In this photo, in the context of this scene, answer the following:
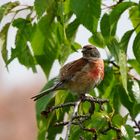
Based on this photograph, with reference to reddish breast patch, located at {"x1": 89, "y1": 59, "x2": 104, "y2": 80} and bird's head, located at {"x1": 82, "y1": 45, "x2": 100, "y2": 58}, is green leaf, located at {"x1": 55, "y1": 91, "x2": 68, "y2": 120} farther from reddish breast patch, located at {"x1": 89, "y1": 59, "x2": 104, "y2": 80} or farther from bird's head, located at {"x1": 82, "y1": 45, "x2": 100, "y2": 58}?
bird's head, located at {"x1": 82, "y1": 45, "x2": 100, "y2": 58}

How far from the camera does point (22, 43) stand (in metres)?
3.49

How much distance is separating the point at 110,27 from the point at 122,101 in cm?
41

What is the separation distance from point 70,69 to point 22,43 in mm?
252

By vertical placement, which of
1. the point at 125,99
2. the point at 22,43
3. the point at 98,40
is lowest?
the point at 125,99

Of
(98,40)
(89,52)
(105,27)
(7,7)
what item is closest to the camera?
(105,27)

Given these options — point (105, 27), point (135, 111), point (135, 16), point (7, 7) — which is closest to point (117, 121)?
point (135, 111)

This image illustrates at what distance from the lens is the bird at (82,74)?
11.7 feet

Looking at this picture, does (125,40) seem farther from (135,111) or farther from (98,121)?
(98,121)

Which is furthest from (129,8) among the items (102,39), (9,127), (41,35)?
(9,127)

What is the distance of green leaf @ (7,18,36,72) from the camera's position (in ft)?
11.5

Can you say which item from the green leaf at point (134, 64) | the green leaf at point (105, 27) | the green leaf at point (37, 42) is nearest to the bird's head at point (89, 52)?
the green leaf at point (134, 64)

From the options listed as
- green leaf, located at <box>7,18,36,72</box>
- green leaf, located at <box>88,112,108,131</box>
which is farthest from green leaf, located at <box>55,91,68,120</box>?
green leaf, located at <box>88,112,108,131</box>

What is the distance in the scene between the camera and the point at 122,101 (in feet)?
11.5

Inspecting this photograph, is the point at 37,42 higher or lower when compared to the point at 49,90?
higher
